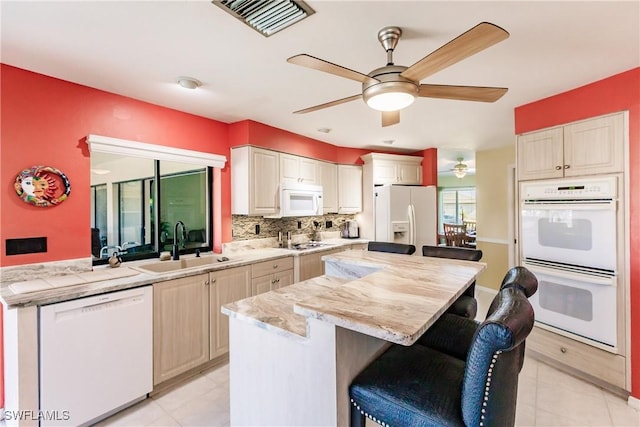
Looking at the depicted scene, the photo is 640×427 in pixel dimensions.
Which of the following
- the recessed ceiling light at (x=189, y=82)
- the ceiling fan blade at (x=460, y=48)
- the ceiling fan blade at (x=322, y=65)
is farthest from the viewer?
the recessed ceiling light at (x=189, y=82)

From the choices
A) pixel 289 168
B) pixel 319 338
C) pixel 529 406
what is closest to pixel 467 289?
pixel 529 406

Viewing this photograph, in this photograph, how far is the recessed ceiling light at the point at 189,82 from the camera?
2.32 meters

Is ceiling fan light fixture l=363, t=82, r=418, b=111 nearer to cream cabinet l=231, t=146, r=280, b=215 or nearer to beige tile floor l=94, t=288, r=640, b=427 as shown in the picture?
cream cabinet l=231, t=146, r=280, b=215

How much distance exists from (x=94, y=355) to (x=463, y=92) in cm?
280

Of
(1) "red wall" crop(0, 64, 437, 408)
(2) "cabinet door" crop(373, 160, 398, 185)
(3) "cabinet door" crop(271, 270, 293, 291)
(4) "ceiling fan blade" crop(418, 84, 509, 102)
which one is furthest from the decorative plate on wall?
(2) "cabinet door" crop(373, 160, 398, 185)

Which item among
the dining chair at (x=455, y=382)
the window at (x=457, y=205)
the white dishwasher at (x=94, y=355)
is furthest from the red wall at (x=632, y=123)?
the window at (x=457, y=205)

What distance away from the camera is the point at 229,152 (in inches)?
139

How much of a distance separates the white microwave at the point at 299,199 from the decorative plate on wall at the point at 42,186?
6.74 feet

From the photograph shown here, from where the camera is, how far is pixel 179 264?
302 cm

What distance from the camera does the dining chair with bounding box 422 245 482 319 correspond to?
6.90 feet

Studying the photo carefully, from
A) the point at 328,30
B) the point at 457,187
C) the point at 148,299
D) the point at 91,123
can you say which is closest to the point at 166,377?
the point at 148,299

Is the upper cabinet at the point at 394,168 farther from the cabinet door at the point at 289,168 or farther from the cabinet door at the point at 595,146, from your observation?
the cabinet door at the point at 595,146

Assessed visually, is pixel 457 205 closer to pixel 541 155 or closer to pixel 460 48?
pixel 541 155

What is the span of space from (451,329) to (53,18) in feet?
8.69
